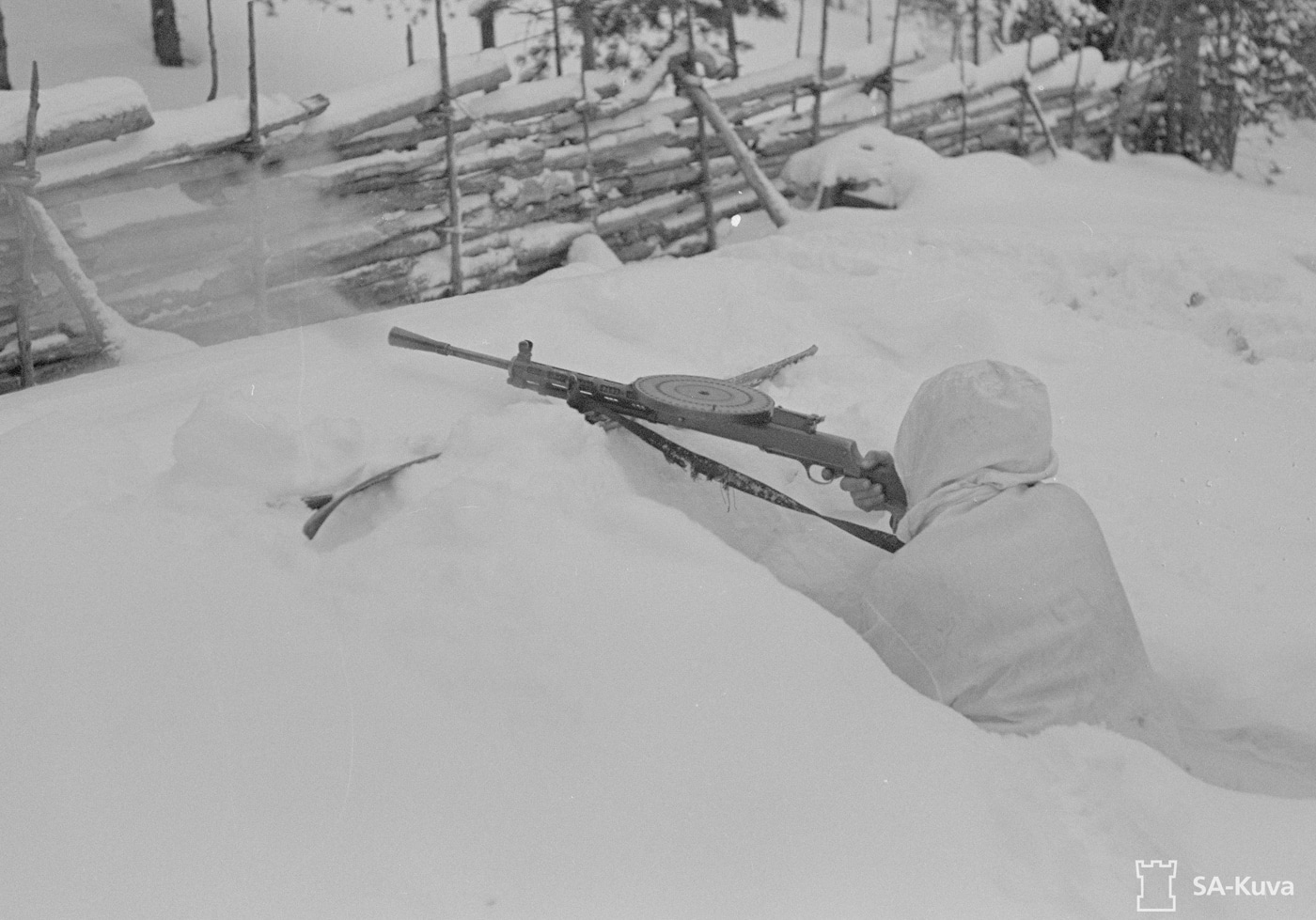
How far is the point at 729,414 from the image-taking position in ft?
9.83

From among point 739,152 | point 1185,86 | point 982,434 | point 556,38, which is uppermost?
point 556,38

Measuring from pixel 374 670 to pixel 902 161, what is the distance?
18.6 ft

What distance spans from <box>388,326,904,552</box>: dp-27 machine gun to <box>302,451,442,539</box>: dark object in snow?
497mm

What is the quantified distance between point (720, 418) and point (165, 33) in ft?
14.4

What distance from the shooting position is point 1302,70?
35.9 ft

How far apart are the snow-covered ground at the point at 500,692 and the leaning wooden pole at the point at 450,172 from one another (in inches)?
76.9

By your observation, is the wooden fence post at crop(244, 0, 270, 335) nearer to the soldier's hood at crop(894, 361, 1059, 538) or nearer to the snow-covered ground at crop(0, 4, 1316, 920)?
the snow-covered ground at crop(0, 4, 1316, 920)

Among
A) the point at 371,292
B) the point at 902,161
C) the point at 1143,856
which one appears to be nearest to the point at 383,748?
the point at 1143,856

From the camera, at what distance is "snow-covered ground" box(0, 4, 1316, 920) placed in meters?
1.61

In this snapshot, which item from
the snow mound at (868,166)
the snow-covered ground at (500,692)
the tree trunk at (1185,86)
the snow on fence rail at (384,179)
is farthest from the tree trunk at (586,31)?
the tree trunk at (1185,86)

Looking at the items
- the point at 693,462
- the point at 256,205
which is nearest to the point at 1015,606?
the point at 693,462

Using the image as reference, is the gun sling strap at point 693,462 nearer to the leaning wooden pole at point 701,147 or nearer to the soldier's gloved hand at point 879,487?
the soldier's gloved hand at point 879,487

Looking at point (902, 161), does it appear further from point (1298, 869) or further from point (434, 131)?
point (1298, 869)
